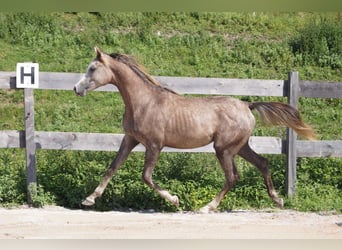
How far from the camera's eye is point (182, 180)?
957cm

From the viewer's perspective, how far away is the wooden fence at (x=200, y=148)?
9.34 metres

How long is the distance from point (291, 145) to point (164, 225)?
8.09 feet

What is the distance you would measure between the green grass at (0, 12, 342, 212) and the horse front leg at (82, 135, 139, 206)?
40cm

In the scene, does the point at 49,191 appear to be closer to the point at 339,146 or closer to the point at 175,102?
the point at 175,102

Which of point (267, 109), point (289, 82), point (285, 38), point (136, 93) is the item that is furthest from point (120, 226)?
point (285, 38)

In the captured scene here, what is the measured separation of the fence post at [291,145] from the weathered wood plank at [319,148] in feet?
0.40

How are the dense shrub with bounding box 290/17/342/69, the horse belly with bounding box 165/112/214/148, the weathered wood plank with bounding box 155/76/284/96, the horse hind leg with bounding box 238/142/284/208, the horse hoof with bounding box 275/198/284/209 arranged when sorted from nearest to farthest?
the horse belly with bounding box 165/112/214/148, the horse hind leg with bounding box 238/142/284/208, the horse hoof with bounding box 275/198/284/209, the weathered wood plank with bounding box 155/76/284/96, the dense shrub with bounding box 290/17/342/69

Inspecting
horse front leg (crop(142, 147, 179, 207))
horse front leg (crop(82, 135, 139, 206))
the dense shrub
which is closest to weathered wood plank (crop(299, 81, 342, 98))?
horse front leg (crop(142, 147, 179, 207))

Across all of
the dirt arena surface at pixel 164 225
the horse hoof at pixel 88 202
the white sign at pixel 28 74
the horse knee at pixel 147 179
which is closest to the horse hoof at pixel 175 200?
the dirt arena surface at pixel 164 225

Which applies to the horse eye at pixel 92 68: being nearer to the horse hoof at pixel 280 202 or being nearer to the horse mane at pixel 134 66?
the horse mane at pixel 134 66

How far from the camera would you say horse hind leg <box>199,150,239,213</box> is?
8.83 m

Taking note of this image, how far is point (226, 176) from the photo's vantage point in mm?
8891

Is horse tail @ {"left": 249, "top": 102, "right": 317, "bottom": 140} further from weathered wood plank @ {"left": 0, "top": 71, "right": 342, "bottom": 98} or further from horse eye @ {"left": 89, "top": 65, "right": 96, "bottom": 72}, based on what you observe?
horse eye @ {"left": 89, "top": 65, "right": 96, "bottom": 72}

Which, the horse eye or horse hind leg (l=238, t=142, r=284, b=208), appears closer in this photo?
the horse eye
